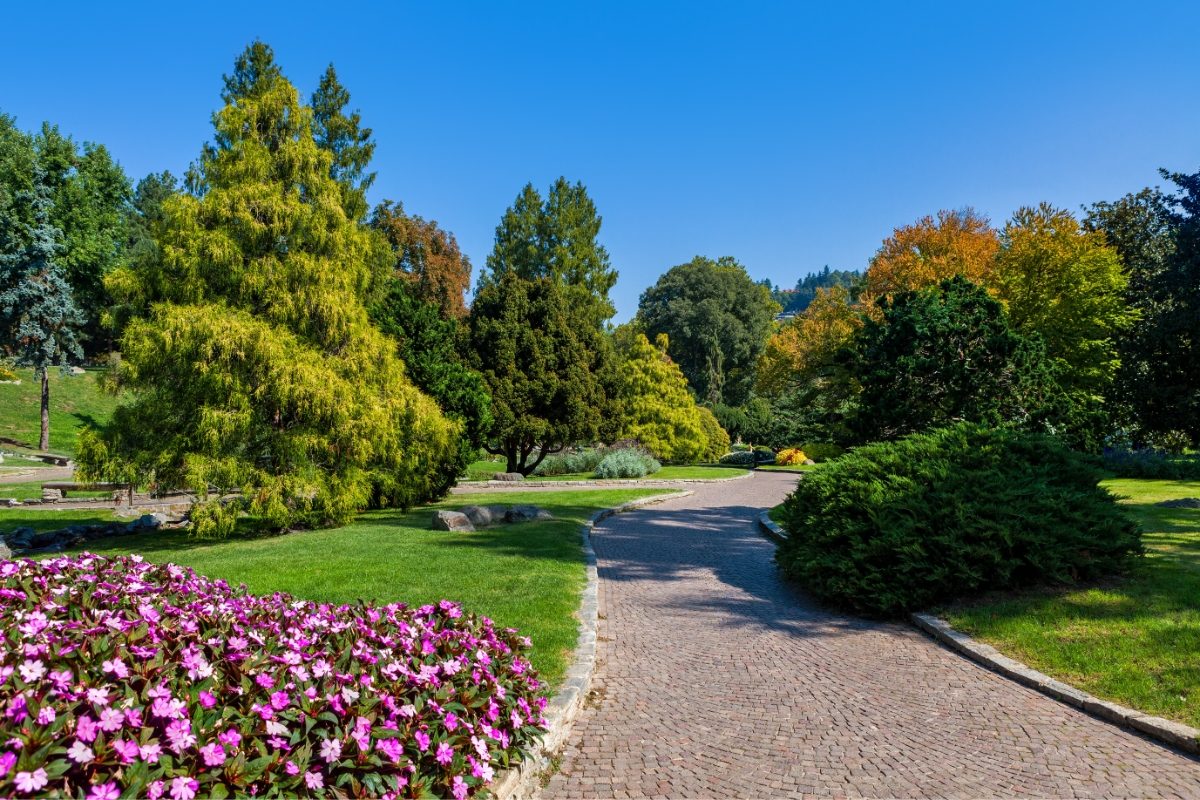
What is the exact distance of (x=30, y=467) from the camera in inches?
1029

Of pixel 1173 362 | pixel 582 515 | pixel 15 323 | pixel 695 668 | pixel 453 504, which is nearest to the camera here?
pixel 695 668

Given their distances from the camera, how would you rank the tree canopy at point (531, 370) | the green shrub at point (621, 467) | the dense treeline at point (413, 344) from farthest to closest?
the green shrub at point (621, 467) < the tree canopy at point (531, 370) < the dense treeline at point (413, 344)

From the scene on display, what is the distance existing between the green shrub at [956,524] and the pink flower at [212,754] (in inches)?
250

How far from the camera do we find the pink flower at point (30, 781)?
2107 millimetres

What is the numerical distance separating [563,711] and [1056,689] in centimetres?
359

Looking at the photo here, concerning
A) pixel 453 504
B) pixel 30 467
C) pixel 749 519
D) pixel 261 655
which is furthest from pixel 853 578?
pixel 30 467

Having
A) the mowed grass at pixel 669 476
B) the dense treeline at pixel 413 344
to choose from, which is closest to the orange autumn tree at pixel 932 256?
the dense treeline at pixel 413 344

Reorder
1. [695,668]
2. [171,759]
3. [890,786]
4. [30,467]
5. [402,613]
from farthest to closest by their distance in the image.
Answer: [30,467] → [695,668] → [402,613] → [890,786] → [171,759]

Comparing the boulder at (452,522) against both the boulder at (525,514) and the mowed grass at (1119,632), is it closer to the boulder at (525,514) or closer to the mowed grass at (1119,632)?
the boulder at (525,514)

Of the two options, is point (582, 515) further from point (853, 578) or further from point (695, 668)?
point (695, 668)

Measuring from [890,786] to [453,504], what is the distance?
14.5 meters

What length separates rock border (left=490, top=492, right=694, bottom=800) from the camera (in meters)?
3.64

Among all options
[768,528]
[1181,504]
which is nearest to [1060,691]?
[768,528]

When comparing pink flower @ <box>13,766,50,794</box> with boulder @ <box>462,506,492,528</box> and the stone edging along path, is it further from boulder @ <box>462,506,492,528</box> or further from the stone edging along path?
boulder @ <box>462,506,492,528</box>
